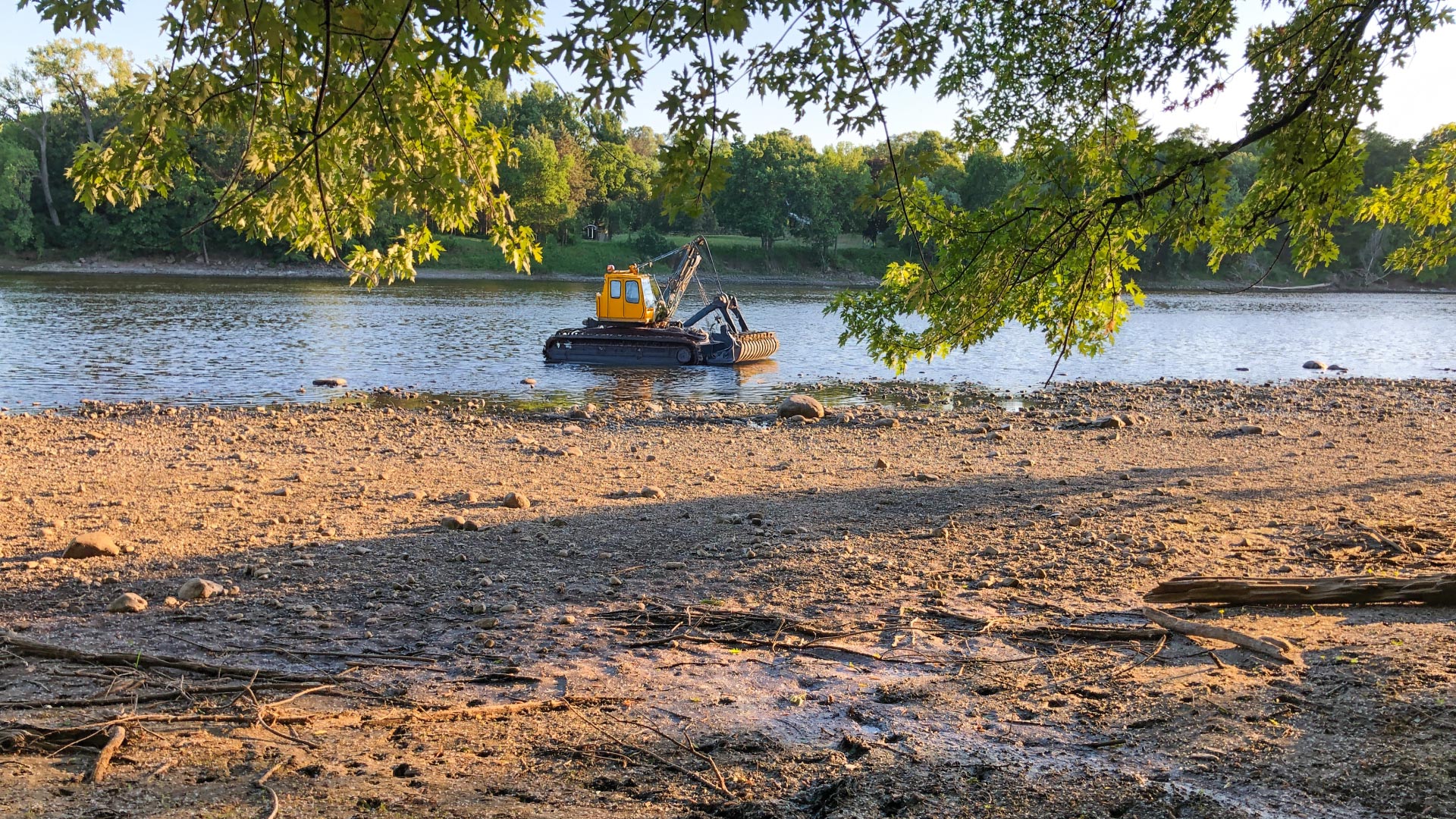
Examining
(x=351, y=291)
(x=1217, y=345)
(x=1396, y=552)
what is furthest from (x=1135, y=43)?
(x=351, y=291)

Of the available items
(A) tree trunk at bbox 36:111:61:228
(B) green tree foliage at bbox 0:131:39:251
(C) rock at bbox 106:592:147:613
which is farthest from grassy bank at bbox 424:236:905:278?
(C) rock at bbox 106:592:147:613

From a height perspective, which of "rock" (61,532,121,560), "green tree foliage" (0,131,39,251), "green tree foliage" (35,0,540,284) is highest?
"green tree foliage" (0,131,39,251)

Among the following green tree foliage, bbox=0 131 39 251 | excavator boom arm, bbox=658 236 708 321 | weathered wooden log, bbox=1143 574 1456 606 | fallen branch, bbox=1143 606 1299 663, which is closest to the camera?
fallen branch, bbox=1143 606 1299 663

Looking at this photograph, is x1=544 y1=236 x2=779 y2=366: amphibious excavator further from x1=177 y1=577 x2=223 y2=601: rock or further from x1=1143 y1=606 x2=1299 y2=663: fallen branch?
x1=1143 y1=606 x2=1299 y2=663: fallen branch

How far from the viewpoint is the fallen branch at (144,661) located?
4.88 m

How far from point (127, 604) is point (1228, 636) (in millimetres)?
6200

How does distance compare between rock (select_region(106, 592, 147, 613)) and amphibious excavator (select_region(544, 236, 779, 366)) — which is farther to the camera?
amphibious excavator (select_region(544, 236, 779, 366))

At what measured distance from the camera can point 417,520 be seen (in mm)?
8734

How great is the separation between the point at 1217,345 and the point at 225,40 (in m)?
38.1

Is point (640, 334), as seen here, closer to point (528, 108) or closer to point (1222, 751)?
point (1222, 751)

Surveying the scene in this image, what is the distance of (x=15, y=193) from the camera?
6794cm

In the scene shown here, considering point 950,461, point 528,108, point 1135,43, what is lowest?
point 950,461

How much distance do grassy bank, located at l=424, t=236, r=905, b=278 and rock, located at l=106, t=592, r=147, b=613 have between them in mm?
76249

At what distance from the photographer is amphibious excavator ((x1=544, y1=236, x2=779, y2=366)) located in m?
28.3
